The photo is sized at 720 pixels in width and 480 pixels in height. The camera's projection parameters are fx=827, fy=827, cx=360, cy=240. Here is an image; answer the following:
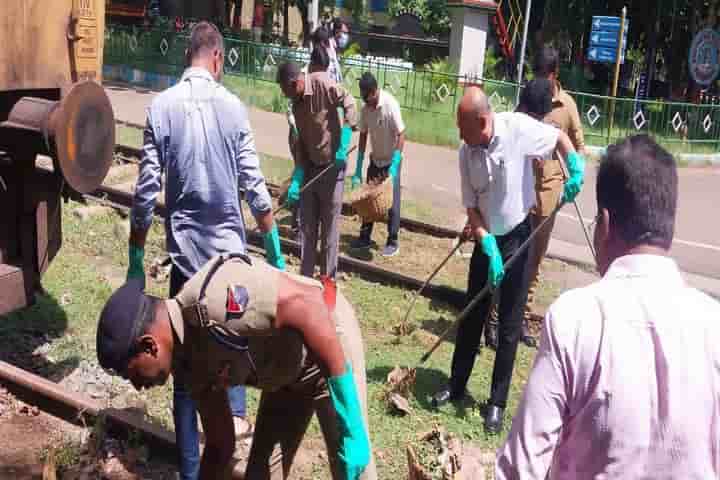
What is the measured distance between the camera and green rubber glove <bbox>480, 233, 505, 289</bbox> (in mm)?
4719

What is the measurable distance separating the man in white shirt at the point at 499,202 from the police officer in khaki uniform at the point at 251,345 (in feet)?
6.26

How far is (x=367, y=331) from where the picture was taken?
21.1 feet

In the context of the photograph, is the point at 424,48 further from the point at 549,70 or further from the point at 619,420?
the point at 619,420

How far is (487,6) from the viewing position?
61.2 ft

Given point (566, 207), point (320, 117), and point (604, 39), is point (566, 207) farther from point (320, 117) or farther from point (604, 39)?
point (604, 39)

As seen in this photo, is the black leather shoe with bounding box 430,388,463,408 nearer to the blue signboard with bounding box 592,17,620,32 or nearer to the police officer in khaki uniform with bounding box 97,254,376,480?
the police officer in khaki uniform with bounding box 97,254,376,480

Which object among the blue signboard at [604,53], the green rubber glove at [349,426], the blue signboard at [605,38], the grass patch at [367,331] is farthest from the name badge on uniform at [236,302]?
→ the blue signboard at [604,53]

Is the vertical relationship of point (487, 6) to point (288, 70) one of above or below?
above

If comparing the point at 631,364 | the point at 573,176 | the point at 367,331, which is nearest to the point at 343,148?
the point at 367,331

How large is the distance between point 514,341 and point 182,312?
8.80ft

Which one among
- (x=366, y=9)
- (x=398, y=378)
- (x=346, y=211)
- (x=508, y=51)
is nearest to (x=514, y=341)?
(x=398, y=378)

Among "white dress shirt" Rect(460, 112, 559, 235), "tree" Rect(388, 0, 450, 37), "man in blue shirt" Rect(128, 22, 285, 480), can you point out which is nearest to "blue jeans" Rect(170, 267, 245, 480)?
"man in blue shirt" Rect(128, 22, 285, 480)

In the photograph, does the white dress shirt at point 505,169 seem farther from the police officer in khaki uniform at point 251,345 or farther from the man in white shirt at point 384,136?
the man in white shirt at point 384,136

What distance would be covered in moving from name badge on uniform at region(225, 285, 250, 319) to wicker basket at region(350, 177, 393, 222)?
5349 millimetres
